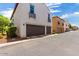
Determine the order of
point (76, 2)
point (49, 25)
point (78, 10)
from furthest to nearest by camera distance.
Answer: point (49, 25), point (78, 10), point (76, 2)

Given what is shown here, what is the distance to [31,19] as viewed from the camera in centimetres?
1220

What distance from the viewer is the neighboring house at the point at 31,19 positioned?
1124 centimetres

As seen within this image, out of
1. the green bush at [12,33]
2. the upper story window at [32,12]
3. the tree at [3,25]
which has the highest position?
the upper story window at [32,12]

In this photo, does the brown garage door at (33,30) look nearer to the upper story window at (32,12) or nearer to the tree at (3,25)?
the upper story window at (32,12)

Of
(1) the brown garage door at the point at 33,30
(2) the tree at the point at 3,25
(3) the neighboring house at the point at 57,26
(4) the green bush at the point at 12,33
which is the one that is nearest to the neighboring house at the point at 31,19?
(1) the brown garage door at the point at 33,30

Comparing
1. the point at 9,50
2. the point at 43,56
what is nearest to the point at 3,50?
the point at 9,50

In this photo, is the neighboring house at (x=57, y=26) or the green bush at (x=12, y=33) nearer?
the green bush at (x=12, y=33)

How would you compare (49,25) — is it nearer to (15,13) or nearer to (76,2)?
(15,13)

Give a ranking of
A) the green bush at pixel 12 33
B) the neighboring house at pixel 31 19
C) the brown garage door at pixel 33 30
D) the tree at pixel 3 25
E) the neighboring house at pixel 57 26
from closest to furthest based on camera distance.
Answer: the green bush at pixel 12 33 → the neighboring house at pixel 31 19 → the brown garage door at pixel 33 30 → the neighboring house at pixel 57 26 → the tree at pixel 3 25

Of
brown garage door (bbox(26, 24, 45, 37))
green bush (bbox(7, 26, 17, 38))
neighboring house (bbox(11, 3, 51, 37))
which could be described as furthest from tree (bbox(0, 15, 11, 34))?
brown garage door (bbox(26, 24, 45, 37))

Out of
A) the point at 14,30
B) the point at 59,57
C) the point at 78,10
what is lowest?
the point at 59,57

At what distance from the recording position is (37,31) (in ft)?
40.2

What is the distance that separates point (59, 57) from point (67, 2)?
8.97ft

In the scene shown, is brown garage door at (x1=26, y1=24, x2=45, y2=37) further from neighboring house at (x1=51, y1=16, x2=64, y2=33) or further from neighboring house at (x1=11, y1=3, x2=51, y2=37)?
neighboring house at (x1=51, y1=16, x2=64, y2=33)
